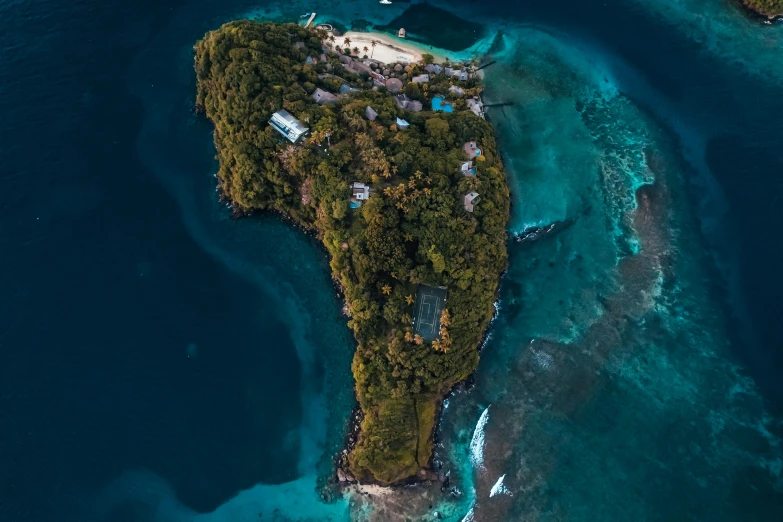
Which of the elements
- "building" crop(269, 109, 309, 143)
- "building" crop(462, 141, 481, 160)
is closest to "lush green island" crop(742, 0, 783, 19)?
"building" crop(462, 141, 481, 160)

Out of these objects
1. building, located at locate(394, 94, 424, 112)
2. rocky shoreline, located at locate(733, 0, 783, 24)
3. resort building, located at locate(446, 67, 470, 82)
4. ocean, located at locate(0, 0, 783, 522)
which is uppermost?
rocky shoreline, located at locate(733, 0, 783, 24)

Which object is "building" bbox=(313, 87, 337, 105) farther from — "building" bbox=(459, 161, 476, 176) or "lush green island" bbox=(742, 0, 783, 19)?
"lush green island" bbox=(742, 0, 783, 19)

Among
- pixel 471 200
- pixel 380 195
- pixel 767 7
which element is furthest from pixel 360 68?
pixel 767 7

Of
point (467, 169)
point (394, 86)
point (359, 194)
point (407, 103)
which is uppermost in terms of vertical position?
point (394, 86)

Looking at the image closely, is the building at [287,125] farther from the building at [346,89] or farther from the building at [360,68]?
the building at [360,68]

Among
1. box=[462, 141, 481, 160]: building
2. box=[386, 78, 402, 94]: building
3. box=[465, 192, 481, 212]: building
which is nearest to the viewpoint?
box=[465, 192, 481, 212]: building

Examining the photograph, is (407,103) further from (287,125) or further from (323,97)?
(287,125)

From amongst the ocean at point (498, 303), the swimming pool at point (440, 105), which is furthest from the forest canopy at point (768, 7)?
the swimming pool at point (440, 105)
